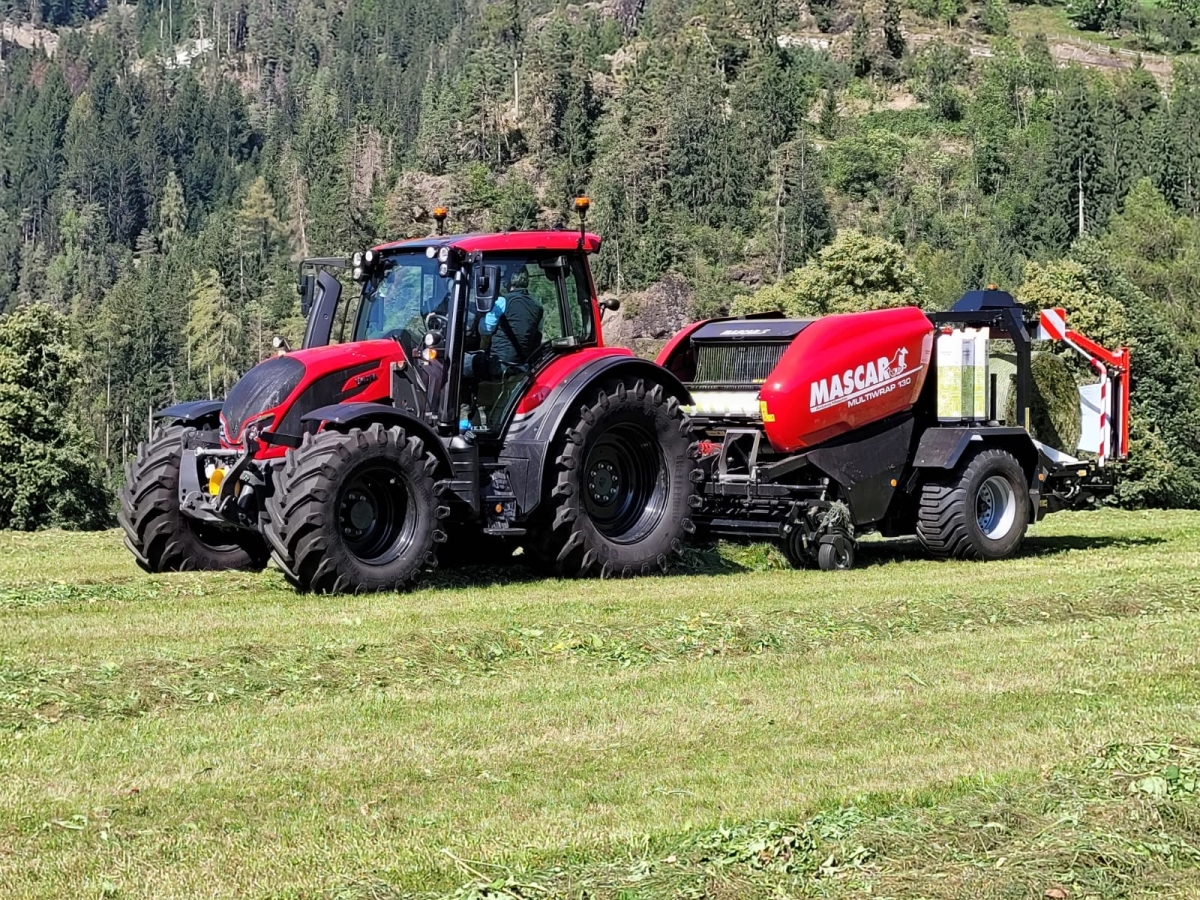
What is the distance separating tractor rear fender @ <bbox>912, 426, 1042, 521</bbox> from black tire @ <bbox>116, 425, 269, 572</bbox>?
6863mm

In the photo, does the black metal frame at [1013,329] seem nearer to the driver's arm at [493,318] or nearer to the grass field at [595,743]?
the grass field at [595,743]

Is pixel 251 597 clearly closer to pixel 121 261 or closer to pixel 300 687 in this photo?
pixel 300 687

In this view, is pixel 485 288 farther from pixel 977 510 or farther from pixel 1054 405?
pixel 1054 405

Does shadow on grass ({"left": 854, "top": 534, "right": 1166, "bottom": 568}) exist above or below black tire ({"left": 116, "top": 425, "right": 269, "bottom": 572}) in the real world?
→ below

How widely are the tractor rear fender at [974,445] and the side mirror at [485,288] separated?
5.38 metres

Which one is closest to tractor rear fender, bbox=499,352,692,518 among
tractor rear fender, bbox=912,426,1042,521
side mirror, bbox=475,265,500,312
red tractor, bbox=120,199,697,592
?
red tractor, bbox=120,199,697,592

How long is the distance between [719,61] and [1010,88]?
28.1m

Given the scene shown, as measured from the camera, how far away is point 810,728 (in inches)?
324

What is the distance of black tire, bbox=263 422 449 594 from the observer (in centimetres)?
1223

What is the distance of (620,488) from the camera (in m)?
14.8

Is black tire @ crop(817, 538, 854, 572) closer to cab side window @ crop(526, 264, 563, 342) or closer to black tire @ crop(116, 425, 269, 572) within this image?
cab side window @ crop(526, 264, 563, 342)

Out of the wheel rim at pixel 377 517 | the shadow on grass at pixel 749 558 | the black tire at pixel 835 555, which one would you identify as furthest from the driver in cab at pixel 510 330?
the black tire at pixel 835 555

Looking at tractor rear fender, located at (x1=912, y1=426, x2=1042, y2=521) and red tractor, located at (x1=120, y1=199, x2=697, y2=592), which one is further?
tractor rear fender, located at (x1=912, y1=426, x2=1042, y2=521)

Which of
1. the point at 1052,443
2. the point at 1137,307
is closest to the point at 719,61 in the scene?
the point at 1137,307
